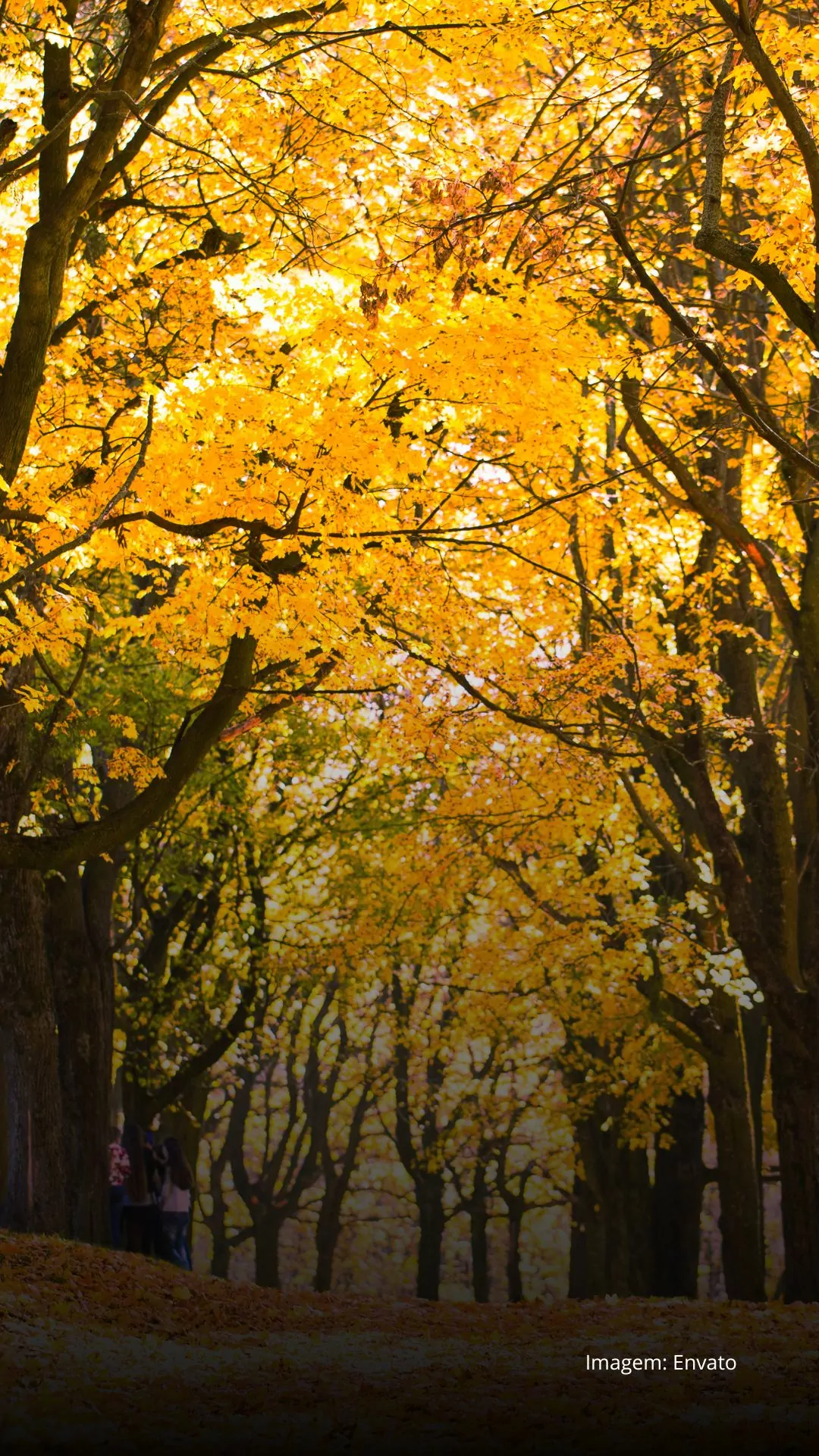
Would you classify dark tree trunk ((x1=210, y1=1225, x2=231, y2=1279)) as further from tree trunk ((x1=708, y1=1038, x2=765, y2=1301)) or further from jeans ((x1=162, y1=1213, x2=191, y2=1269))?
tree trunk ((x1=708, y1=1038, x2=765, y2=1301))

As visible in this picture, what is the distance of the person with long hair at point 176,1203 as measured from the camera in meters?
13.7

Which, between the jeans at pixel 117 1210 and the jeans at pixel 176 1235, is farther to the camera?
the jeans at pixel 117 1210

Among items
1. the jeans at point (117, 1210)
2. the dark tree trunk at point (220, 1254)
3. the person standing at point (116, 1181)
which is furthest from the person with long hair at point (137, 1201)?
the dark tree trunk at point (220, 1254)

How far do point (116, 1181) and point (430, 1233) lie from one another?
448 inches

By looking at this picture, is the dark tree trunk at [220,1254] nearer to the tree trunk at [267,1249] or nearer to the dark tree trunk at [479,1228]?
the tree trunk at [267,1249]

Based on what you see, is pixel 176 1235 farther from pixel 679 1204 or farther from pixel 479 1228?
pixel 479 1228

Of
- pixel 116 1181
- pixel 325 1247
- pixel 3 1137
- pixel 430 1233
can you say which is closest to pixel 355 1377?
pixel 3 1137

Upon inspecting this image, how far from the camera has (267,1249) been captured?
26.0m

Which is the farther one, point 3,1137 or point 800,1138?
point 3,1137

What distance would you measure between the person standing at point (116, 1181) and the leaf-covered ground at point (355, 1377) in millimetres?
4150

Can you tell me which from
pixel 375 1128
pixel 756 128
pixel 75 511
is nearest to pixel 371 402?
pixel 75 511

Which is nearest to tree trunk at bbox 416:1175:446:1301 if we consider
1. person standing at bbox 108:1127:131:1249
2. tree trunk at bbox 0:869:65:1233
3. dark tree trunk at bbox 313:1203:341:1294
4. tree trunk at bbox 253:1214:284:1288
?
dark tree trunk at bbox 313:1203:341:1294

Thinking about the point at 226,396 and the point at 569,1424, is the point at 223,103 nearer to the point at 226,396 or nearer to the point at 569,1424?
the point at 226,396

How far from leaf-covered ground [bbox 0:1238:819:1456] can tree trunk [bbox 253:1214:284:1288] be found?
1539 cm
